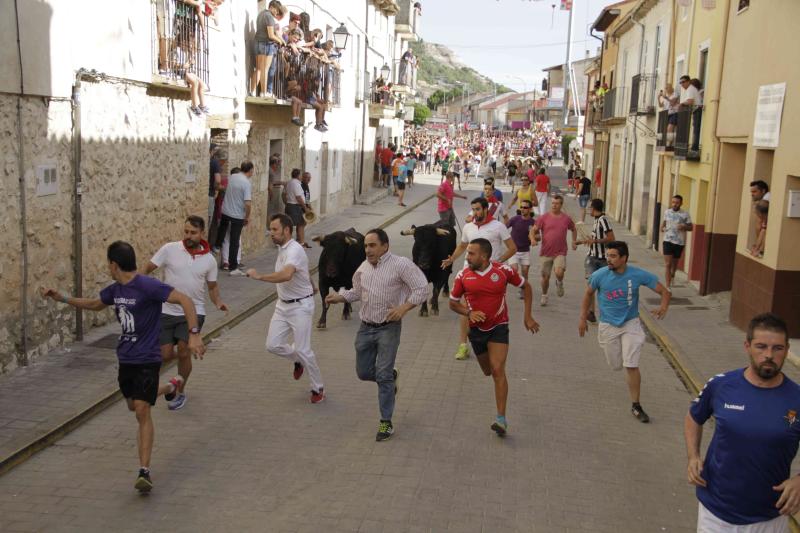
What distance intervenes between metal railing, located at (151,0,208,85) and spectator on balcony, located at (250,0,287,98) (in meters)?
2.69

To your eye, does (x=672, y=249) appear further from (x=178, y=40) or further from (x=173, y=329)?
(x=173, y=329)

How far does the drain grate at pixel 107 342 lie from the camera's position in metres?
10.1

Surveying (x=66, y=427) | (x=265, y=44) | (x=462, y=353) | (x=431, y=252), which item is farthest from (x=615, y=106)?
(x=66, y=427)

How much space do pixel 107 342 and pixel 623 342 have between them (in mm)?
5863

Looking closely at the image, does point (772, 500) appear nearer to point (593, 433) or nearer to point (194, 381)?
point (593, 433)

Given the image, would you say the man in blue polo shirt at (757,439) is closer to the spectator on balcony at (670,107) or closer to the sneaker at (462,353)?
the sneaker at (462,353)

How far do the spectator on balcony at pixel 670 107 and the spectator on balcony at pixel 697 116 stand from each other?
1.17 meters

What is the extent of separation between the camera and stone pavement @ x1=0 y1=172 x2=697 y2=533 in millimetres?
5895

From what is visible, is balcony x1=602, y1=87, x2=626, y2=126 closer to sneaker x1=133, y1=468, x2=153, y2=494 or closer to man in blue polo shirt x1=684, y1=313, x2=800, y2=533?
sneaker x1=133, y1=468, x2=153, y2=494

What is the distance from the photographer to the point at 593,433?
25.6 feet

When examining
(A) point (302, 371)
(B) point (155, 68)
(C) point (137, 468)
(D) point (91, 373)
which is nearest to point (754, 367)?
(C) point (137, 468)

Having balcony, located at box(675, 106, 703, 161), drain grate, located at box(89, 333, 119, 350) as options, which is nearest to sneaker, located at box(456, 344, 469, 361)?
drain grate, located at box(89, 333, 119, 350)

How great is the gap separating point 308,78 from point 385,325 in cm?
1333

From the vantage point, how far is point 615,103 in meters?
30.3
